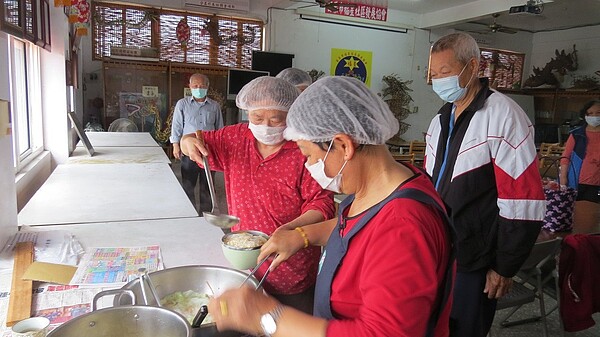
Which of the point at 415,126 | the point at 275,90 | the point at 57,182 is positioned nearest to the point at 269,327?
the point at 275,90

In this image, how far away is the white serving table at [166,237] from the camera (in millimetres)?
1530

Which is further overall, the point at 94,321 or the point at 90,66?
the point at 90,66

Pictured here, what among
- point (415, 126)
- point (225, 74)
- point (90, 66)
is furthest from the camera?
point (415, 126)

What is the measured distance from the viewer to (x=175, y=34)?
708 cm

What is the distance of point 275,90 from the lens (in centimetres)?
147

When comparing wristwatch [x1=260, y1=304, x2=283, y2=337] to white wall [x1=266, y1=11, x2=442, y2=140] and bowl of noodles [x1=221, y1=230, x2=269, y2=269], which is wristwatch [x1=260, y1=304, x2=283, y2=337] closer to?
bowl of noodles [x1=221, y1=230, x2=269, y2=269]

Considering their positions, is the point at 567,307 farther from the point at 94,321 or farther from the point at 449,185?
the point at 94,321

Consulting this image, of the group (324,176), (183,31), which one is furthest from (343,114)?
(183,31)

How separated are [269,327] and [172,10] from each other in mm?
7181

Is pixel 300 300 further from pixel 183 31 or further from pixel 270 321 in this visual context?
pixel 183 31

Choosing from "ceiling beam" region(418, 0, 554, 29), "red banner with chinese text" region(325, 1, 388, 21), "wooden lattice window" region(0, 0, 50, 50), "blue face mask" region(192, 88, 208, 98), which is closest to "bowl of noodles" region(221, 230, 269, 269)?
"wooden lattice window" region(0, 0, 50, 50)

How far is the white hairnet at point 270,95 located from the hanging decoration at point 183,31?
615 cm

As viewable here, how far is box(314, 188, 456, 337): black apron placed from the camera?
0.81 m

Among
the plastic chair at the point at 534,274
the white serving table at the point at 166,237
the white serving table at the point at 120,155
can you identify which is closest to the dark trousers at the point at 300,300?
the white serving table at the point at 166,237
